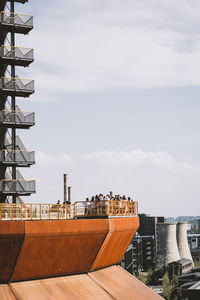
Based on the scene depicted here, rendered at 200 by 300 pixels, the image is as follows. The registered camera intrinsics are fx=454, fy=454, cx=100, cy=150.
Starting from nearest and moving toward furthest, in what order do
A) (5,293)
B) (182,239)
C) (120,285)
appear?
(5,293) < (120,285) < (182,239)

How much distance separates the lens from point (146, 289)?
31.3 m

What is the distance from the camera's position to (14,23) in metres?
36.9

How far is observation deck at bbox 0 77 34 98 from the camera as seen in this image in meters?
36.2

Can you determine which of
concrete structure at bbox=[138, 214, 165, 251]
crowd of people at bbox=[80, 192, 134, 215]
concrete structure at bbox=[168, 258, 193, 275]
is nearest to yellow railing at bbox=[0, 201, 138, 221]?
crowd of people at bbox=[80, 192, 134, 215]

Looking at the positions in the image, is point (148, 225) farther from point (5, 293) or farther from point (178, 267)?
point (5, 293)

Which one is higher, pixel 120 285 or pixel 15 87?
pixel 15 87

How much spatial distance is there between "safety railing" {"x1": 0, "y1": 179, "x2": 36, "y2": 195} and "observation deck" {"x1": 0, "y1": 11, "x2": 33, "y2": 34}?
12.3m

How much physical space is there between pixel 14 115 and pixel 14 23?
7.53 meters

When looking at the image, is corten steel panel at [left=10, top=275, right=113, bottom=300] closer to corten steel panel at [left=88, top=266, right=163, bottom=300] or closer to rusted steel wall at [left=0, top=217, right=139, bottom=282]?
rusted steel wall at [left=0, top=217, right=139, bottom=282]

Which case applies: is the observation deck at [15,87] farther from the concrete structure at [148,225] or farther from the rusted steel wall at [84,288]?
the concrete structure at [148,225]

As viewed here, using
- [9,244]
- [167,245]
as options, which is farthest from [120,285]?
[167,245]

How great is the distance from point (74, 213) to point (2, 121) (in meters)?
10.6

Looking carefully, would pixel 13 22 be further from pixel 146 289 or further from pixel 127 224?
pixel 146 289

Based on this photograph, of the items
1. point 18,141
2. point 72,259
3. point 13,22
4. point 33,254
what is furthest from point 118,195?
point 13,22
